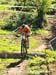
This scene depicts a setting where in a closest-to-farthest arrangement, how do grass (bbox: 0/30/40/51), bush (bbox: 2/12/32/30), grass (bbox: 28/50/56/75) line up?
grass (bbox: 28/50/56/75)
grass (bbox: 0/30/40/51)
bush (bbox: 2/12/32/30)

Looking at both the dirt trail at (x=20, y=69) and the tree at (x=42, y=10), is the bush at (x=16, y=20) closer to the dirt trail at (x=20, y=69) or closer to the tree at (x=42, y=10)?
the tree at (x=42, y=10)

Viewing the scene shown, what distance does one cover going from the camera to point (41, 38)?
17094 millimetres

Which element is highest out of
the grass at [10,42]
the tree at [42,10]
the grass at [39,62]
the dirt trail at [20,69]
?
the tree at [42,10]

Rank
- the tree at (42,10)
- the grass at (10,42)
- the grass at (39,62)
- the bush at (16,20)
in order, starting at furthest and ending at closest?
the tree at (42,10) < the bush at (16,20) < the grass at (10,42) < the grass at (39,62)

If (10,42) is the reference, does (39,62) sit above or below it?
above

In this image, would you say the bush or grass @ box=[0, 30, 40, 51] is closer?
grass @ box=[0, 30, 40, 51]

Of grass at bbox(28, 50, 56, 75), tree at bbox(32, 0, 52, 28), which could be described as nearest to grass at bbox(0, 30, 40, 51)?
grass at bbox(28, 50, 56, 75)

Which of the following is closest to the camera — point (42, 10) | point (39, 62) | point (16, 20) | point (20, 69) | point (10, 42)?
point (20, 69)

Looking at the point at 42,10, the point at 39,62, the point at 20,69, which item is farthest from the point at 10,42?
the point at 42,10

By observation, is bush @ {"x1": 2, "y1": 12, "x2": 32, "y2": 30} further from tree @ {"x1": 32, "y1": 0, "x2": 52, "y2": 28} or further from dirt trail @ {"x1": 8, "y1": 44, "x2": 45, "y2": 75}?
dirt trail @ {"x1": 8, "y1": 44, "x2": 45, "y2": 75}

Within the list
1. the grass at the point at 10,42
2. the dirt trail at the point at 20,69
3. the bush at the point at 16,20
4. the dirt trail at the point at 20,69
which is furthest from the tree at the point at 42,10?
the dirt trail at the point at 20,69

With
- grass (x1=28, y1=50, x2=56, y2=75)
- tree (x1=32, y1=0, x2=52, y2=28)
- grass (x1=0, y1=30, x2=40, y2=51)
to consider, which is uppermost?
tree (x1=32, y1=0, x2=52, y2=28)

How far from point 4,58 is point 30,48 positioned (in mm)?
1838

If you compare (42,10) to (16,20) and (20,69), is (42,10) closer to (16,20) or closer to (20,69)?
(16,20)
